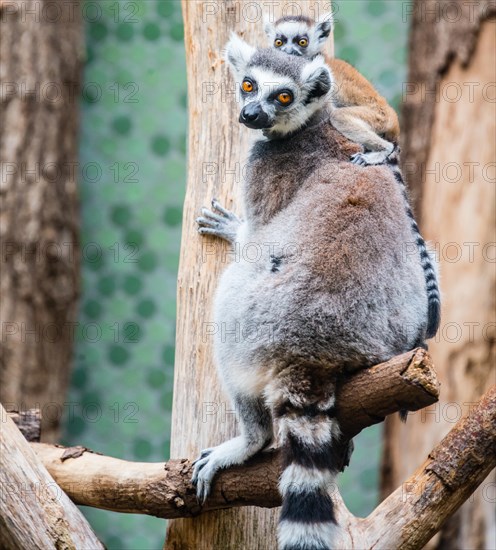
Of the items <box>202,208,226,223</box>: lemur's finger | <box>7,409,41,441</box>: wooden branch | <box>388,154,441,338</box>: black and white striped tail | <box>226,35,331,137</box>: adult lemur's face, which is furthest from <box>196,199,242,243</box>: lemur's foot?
<box>7,409,41,441</box>: wooden branch

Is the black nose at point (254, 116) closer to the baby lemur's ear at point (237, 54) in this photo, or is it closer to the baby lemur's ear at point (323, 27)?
the baby lemur's ear at point (237, 54)

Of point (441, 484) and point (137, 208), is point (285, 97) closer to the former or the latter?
point (441, 484)

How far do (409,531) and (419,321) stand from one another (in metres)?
0.70

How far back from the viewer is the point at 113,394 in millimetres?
5051

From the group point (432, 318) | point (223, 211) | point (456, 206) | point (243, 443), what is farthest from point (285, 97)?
point (456, 206)

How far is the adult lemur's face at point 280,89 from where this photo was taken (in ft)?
10.0

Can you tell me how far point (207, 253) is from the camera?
341 centimetres

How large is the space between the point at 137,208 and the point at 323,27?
76.5 inches

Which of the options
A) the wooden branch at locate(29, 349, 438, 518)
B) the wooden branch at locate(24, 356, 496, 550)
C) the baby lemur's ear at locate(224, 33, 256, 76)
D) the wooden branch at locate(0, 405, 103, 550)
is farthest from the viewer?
the baby lemur's ear at locate(224, 33, 256, 76)

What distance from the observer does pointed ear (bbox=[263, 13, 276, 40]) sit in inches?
140

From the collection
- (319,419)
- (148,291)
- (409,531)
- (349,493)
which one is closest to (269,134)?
(319,419)

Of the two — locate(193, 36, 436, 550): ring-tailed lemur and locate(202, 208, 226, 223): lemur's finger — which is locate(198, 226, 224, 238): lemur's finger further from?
locate(193, 36, 436, 550): ring-tailed lemur

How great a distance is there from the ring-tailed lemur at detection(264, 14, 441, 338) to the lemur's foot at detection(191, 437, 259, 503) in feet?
3.40

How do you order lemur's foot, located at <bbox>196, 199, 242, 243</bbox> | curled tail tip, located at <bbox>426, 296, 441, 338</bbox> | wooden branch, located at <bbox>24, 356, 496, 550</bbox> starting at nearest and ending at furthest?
wooden branch, located at <bbox>24, 356, 496, 550</bbox> → curled tail tip, located at <bbox>426, 296, 441, 338</bbox> → lemur's foot, located at <bbox>196, 199, 242, 243</bbox>
